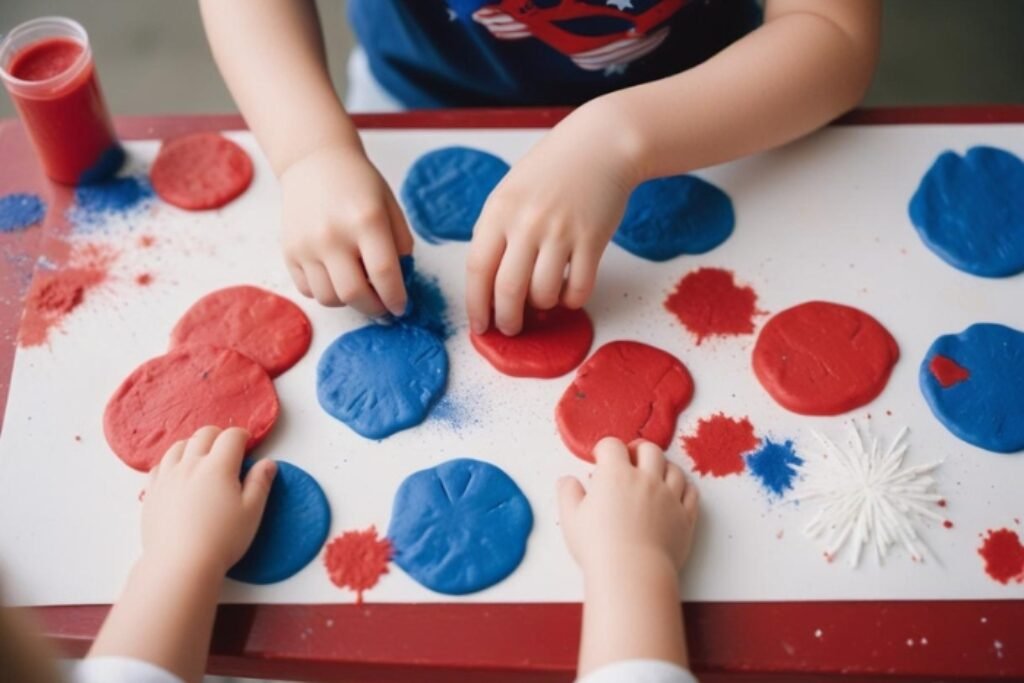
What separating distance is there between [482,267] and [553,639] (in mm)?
247

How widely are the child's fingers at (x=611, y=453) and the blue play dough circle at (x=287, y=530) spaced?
0.18 meters

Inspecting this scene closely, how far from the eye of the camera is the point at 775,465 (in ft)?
2.12

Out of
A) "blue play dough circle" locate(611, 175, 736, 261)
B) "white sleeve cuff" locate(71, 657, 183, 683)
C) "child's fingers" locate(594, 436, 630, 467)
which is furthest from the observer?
"blue play dough circle" locate(611, 175, 736, 261)

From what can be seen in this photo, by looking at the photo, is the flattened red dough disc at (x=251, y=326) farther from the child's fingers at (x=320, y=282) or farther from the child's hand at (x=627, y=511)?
the child's hand at (x=627, y=511)

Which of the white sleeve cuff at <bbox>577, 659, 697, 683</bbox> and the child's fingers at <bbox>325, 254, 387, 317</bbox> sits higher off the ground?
the child's fingers at <bbox>325, 254, 387, 317</bbox>

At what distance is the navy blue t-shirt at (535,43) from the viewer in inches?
31.8

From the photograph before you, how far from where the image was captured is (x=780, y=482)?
0.64m

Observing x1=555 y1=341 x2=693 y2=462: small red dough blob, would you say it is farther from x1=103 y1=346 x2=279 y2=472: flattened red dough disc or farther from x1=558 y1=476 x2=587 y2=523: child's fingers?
x1=103 y1=346 x2=279 y2=472: flattened red dough disc

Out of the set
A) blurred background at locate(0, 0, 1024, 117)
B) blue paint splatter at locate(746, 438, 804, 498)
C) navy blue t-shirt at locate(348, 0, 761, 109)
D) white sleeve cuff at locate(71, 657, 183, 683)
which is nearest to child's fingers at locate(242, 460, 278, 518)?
white sleeve cuff at locate(71, 657, 183, 683)

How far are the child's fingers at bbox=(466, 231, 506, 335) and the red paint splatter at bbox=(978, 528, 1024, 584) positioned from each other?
1.16ft

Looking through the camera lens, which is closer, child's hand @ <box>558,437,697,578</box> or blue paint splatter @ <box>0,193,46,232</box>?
Result: child's hand @ <box>558,437,697,578</box>

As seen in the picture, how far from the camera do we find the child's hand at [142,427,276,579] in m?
0.58

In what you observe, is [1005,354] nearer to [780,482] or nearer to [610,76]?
[780,482]

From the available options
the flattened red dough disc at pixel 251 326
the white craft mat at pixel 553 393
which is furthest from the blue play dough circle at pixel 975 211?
the flattened red dough disc at pixel 251 326
